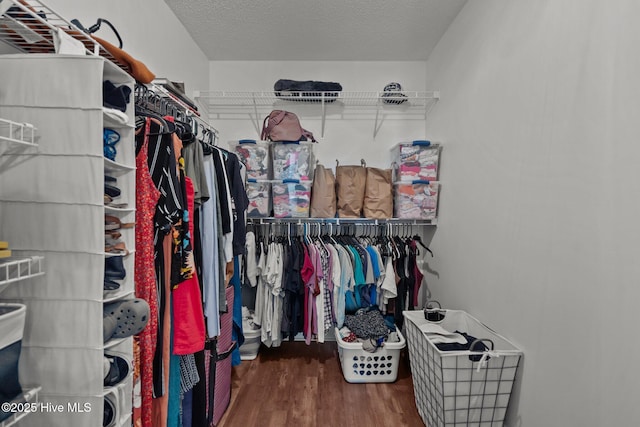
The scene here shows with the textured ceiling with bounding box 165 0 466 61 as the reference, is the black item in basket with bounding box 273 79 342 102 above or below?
below

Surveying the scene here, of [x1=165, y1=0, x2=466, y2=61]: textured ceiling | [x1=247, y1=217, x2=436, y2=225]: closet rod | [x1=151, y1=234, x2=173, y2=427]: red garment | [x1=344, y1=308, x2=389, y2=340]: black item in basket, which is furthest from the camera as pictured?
[x1=247, y1=217, x2=436, y2=225]: closet rod

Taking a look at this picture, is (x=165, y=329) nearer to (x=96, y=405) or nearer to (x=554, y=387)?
(x=96, y=405)

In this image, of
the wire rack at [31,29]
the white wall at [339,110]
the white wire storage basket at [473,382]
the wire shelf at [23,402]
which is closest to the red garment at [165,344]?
the wire shelf at [23,402]

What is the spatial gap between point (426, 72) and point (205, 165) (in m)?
2.34

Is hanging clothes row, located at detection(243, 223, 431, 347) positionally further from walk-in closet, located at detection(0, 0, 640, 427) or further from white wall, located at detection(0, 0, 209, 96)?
white wall, located at detection(0, 0, 209, 96)

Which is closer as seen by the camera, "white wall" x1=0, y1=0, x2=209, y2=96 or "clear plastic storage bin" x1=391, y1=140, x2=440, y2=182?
"white wall" x1=0, y1=0, x2=209, y2=96

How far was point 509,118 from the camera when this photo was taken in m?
1.60

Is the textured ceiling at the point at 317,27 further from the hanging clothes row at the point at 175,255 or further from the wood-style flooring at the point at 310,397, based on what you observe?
the wood-style flooring at the point at 310,397

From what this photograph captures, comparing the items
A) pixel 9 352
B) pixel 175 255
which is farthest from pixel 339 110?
pixel 9 352

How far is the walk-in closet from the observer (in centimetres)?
82

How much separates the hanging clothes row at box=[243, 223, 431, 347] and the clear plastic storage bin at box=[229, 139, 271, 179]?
50 centimetres

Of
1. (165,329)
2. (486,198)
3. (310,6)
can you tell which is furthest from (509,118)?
(165,329)

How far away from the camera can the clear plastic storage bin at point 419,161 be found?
2523 mm

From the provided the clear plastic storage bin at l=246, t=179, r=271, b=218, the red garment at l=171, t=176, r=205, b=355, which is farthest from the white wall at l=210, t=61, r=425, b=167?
the red garment at l=171, t=176, r=205, b=355
